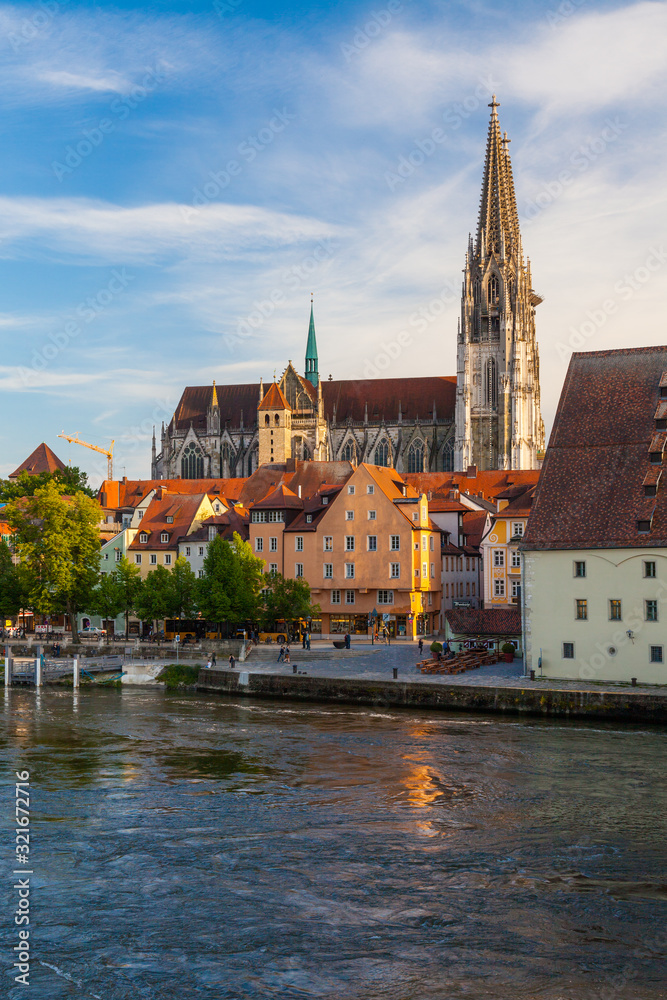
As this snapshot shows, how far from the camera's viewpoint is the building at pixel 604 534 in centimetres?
4266

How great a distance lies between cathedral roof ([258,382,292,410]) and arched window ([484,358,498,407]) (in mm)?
27259

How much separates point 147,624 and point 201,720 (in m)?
34.2

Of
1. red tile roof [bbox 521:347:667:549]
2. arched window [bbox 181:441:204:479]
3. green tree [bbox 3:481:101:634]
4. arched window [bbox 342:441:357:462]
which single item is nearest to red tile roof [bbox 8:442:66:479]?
arched window [bbox 181:441:204:479]

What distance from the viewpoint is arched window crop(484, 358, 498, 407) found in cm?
13888

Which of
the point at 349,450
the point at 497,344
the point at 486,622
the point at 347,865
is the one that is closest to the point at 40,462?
the point at 349,450

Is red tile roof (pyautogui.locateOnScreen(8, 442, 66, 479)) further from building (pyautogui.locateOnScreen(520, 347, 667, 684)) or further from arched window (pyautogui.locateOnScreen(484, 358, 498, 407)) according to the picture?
building (pyautogui.locateOnScreen(520, 347, 667, 684))

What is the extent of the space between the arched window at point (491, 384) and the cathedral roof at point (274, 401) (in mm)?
27259

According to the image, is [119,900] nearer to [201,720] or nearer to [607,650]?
[201,720]

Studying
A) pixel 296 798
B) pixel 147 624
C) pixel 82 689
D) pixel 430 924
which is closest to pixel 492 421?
pixel 147 624

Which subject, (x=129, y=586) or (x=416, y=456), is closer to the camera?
(x=129, y=586)

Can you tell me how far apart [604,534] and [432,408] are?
10678 centimetres

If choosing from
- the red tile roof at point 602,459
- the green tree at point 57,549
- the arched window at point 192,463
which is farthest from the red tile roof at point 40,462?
the red tile roof at point 602,459

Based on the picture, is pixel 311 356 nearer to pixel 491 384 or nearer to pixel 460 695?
pixel 491 384

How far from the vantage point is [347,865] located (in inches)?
883
